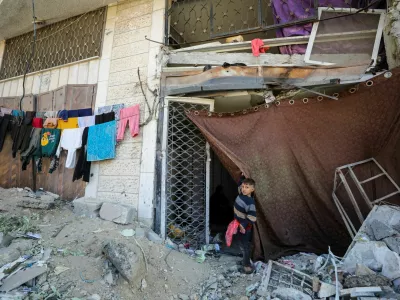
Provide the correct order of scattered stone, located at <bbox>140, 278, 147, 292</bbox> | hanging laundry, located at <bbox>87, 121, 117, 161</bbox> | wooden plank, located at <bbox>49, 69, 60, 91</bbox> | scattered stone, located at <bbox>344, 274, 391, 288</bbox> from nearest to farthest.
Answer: scattered stone, located at <bbox>344, 274, 391, 288</bbox> → scattered stone, located at <bbox>140, 278, 147, 292</bbox> → hanging laundry, located at <bbox>87, 121, 117, 161</bbox> → wooden plank, located at <bbox>49, 69, 60, 91</bbox>

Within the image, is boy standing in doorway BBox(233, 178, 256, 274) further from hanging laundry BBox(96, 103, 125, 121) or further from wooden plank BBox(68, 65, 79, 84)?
wooden plank BBox(68, 65, 79, 84)

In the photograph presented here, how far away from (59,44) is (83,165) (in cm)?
320

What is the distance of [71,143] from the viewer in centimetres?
521

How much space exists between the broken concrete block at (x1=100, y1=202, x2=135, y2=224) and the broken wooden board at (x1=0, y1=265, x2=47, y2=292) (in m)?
1.32

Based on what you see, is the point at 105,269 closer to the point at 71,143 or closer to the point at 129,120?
the point at 129,120

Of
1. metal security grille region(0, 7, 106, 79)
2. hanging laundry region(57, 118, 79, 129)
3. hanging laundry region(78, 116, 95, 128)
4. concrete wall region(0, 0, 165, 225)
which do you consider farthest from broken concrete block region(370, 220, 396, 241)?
metal security grille region(0, 7, 106, 79)

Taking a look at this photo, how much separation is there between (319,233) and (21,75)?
24.6 feet

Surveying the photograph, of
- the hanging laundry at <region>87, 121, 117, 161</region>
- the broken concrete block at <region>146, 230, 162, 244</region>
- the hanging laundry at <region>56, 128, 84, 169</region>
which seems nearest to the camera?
the broken concrete block at <region>146, 230, 162, 244</region>

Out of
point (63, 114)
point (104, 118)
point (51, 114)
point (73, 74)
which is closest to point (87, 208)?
point (104, 118)

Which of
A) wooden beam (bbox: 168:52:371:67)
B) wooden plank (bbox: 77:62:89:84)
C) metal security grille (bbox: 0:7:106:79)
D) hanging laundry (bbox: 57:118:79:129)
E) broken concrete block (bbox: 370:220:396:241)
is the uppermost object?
metal security grille (bbox: 0:7:106:79)

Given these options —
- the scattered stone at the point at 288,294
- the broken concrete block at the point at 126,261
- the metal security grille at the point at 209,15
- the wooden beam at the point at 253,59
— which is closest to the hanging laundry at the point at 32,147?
the wooden beam at the point at 253,59

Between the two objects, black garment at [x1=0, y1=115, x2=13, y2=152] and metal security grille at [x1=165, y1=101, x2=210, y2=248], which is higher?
black garment at [x1=0, y1=115, x2=13, y2=152]

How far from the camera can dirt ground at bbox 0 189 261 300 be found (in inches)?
114

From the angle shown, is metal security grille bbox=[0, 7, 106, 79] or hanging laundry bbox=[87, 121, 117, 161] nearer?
hanging laundry bbox=[87, 121, 117, 161]
